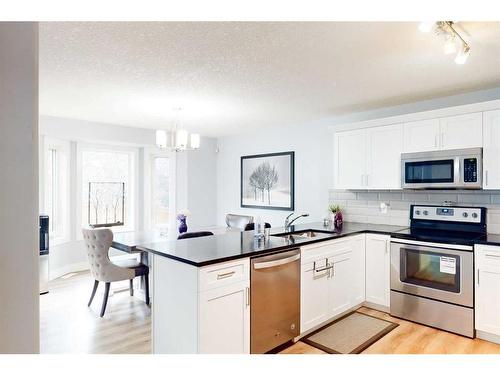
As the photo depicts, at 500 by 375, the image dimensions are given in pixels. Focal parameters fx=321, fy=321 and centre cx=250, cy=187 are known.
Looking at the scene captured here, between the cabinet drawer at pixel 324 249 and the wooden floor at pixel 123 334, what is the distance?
729 mm

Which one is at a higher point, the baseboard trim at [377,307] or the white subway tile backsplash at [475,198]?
the white subway tile backsplash at [475,198]

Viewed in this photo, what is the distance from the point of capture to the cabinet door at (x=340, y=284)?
308cm

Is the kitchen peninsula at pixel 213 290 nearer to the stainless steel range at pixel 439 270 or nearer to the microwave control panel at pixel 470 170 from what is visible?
the stainless steel range at pixel 439 270

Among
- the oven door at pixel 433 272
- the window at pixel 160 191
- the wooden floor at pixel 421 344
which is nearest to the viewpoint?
the wooden floor at pixel 421 344

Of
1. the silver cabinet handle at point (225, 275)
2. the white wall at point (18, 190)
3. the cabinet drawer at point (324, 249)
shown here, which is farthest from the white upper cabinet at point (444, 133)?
the white wall at point (18, 190)

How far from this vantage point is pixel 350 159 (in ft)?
13.0

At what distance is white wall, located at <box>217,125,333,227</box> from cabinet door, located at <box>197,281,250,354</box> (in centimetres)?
250

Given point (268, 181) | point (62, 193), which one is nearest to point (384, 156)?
point (268, 181)

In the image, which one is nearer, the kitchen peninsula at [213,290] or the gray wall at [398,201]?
the kitchen peninsula at [213,290]

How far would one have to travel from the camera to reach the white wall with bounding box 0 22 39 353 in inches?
20.2

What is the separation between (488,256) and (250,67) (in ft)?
Answer: 8.42

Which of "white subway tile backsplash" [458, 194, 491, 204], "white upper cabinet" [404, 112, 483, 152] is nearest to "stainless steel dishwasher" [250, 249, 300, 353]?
"white upper cabinet" [404, 112, 483, 152]

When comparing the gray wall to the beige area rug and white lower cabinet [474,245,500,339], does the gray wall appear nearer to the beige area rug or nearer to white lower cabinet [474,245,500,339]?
white lower cabinet [474,245,500,339]
